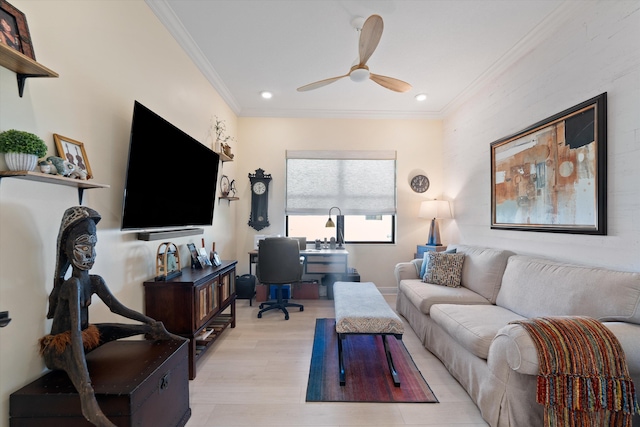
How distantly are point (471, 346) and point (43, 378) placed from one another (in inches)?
90.3

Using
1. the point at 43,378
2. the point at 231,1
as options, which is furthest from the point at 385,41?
the point at 43,378

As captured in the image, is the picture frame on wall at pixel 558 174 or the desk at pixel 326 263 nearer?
the picture frame on wall at pixel 558 174

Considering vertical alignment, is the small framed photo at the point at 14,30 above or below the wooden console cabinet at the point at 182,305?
above

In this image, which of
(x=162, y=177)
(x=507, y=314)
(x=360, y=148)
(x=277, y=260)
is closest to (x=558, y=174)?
(x=507, y=314)

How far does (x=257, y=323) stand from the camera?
3201 mm

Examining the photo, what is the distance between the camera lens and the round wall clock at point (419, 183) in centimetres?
442

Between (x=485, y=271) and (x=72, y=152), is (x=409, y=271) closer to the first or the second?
(x=485, y=271)

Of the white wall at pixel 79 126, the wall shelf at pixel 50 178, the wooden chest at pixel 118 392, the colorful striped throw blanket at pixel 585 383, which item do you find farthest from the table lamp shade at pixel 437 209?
the wall shelf at pixel 50 178

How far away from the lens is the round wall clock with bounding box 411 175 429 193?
4.42 metres

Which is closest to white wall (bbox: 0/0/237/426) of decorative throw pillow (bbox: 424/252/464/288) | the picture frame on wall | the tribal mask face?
the tribal mask face

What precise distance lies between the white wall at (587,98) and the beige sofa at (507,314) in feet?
0.78

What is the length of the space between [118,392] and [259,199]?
342 centimetres

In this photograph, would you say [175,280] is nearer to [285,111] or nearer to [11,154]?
[11,154]

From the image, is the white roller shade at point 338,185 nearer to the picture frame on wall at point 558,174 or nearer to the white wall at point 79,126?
the picture frame on wall at point 558,174
